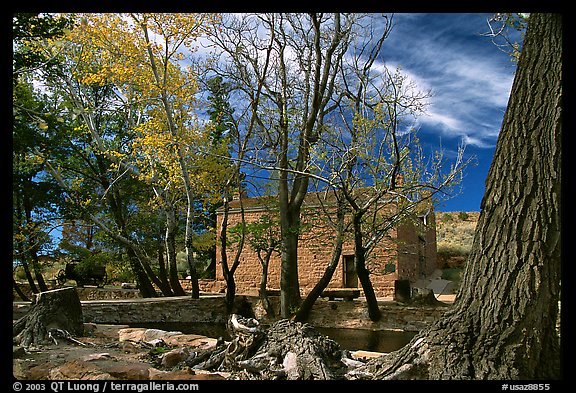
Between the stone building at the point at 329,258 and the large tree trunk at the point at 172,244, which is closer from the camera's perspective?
the large tree trunk at the point at 172,244

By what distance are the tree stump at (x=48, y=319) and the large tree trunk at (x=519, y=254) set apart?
4.56 m

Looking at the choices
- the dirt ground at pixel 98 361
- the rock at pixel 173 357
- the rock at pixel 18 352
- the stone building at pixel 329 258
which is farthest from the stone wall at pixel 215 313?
the rock at pixel 173 357

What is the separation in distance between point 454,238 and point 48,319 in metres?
16.6

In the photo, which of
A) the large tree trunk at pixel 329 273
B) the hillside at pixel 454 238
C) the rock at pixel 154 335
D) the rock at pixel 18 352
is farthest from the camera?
the hillside at pixel 454 238

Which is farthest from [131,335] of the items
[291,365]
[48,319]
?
[291,365]

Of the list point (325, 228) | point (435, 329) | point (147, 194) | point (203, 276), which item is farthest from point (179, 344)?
point (203, 276)

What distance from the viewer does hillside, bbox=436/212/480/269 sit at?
1911 centimetres

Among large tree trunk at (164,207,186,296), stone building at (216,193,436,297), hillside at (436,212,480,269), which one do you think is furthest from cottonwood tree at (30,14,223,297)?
hillside at (436,212,480,269)

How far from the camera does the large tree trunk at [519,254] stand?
321 centimetres

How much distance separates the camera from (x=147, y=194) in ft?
52.7

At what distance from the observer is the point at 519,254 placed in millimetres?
3240

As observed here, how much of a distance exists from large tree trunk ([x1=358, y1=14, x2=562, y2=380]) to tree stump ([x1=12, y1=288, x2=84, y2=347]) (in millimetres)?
4561

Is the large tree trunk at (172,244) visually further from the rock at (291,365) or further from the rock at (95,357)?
the rock at (291,365)
